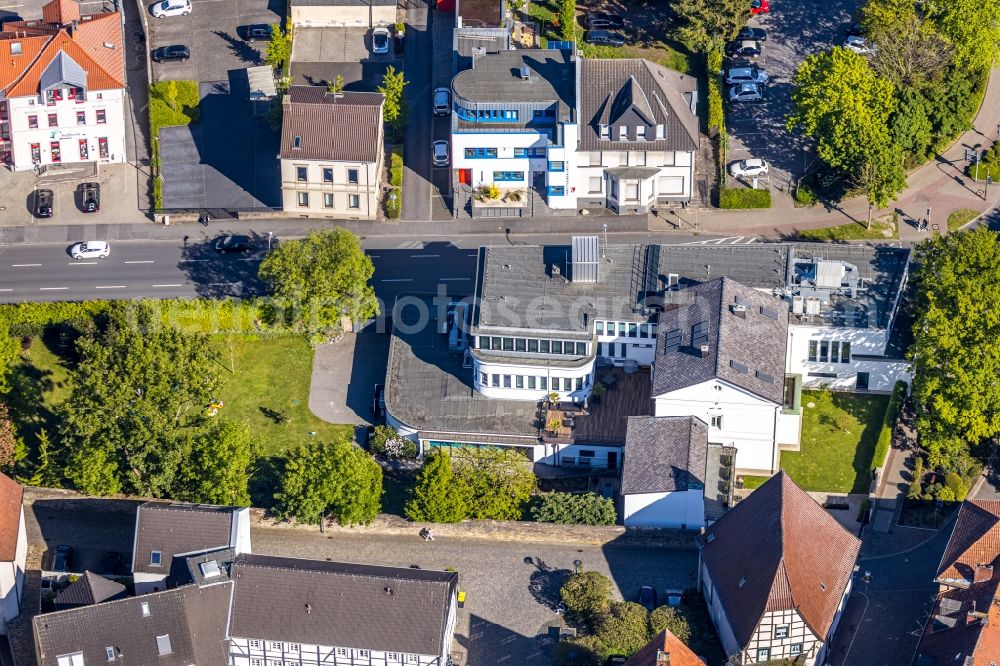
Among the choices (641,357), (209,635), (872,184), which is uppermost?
(872,184)

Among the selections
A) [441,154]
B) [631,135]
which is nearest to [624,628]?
[631,135]

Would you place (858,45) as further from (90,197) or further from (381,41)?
(90,197)

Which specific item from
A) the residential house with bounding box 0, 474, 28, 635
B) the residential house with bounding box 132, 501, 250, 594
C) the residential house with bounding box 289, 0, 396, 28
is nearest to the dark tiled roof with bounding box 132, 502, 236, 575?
the residential house with bounding box 132, 501, 250, 594

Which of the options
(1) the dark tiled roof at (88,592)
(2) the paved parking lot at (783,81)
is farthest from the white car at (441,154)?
(1) the dark tiled roof at (88,592)

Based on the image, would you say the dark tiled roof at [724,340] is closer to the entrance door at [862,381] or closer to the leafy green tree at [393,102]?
the entrance door at [862,381]

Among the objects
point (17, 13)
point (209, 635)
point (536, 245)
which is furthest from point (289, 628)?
point (17, 13)

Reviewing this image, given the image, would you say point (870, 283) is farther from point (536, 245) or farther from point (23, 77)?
point (23, 77)
